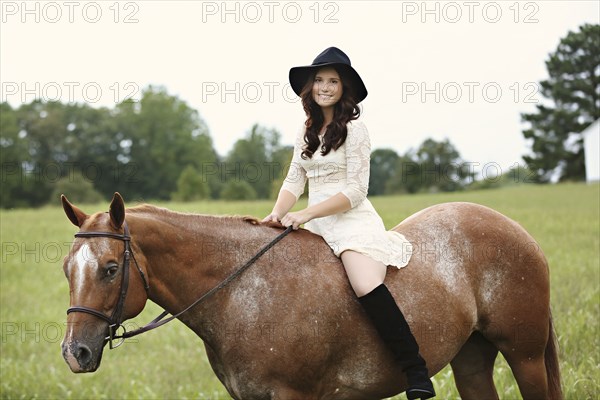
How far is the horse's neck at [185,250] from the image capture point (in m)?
3.56

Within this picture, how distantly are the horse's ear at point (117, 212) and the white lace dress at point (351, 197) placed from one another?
1.33 metres

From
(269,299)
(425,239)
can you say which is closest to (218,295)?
(269,299)

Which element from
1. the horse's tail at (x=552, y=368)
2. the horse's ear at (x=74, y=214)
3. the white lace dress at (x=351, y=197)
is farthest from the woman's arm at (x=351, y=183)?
the horse's tail at (x=552, y=368)

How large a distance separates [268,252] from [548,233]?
14.6 metres

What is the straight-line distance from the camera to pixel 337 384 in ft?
12.6

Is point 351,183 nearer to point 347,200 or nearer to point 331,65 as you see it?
point 347,200

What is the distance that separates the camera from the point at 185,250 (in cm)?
367

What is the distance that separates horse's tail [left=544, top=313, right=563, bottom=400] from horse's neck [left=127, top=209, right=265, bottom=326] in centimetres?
252

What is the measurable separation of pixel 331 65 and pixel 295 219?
108cm

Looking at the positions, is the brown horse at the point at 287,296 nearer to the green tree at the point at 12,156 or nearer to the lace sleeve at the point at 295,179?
the lace sleeve at the point at 295,179

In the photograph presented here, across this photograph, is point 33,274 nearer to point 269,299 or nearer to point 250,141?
point 269,299

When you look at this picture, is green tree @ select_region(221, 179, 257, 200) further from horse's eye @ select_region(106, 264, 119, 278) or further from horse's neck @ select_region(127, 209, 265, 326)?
horse's eye @ select_region(106, 264, 119, 278)

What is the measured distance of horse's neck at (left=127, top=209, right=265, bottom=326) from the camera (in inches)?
140

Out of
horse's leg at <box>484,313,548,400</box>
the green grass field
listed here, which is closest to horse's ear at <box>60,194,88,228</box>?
horse's leg at <box>484,313,548,400</box>
